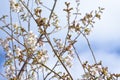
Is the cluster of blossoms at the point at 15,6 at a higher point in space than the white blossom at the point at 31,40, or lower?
higher

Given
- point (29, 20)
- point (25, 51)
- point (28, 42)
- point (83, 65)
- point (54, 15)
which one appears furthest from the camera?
point (54, 15)

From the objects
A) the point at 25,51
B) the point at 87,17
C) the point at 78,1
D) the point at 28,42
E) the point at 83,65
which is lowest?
the point at 83,65

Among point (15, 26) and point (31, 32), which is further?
point (15, 26)

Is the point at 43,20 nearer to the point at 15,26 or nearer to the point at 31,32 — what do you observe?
the point at 31,32

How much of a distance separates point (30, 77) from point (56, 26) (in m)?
1.08

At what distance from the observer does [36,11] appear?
4.91 meters

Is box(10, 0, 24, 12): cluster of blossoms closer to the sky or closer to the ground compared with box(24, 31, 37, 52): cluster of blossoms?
closer to the sky

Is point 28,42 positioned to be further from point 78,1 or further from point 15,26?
point 78,1

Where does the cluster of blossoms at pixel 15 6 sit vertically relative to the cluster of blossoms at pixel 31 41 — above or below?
above

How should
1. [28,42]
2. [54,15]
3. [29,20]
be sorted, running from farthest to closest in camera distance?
[54,15], [29,20], [28,42]

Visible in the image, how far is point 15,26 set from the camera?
629 centimetres

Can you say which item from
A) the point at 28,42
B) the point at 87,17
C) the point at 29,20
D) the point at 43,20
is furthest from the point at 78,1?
the point at 43,20

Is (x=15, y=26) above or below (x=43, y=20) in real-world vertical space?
above

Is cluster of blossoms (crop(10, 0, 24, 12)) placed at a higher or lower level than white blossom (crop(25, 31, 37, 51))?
higher
